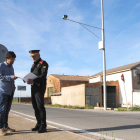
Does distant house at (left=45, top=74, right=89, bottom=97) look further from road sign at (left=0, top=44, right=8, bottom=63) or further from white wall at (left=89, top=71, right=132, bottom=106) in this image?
road sign at (left=0, top=44, right=8, bottom=63)

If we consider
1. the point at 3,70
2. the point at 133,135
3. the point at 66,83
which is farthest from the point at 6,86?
the point at 66,83

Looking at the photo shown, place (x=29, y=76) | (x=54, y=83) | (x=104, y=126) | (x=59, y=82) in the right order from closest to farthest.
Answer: (x=29, y=76) < (x=104, y=126) < (x=59, y=82) < (x=54, y=83)

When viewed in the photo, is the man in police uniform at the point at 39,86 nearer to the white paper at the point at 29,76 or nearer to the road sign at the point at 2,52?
the white paper at the point at 29,76

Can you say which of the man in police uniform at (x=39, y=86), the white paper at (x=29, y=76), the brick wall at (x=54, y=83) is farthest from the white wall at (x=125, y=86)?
the white paper at (x=29, y=76)

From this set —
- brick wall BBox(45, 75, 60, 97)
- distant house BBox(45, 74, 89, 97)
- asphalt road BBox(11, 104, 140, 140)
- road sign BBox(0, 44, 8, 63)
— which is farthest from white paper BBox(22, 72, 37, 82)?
brick wall BBox(45, 75, 60, 97)

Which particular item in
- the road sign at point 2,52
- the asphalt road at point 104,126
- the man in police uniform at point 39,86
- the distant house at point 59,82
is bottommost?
the asphalt road at point 104,126

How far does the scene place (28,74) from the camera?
14.5ft

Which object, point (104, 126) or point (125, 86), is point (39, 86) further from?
point (125, 86)

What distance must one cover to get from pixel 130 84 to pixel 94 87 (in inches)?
191

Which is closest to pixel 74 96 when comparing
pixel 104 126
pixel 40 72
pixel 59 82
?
pixel 59 82

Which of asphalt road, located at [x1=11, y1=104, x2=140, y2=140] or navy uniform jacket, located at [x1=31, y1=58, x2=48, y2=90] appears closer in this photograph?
navy uniform jacket, located at [x1=31, y1=58, x2=48, y2=90]

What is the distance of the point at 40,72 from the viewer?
15.5ft

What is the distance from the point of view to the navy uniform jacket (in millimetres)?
4512

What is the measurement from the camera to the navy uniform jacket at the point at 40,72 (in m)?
4.51
